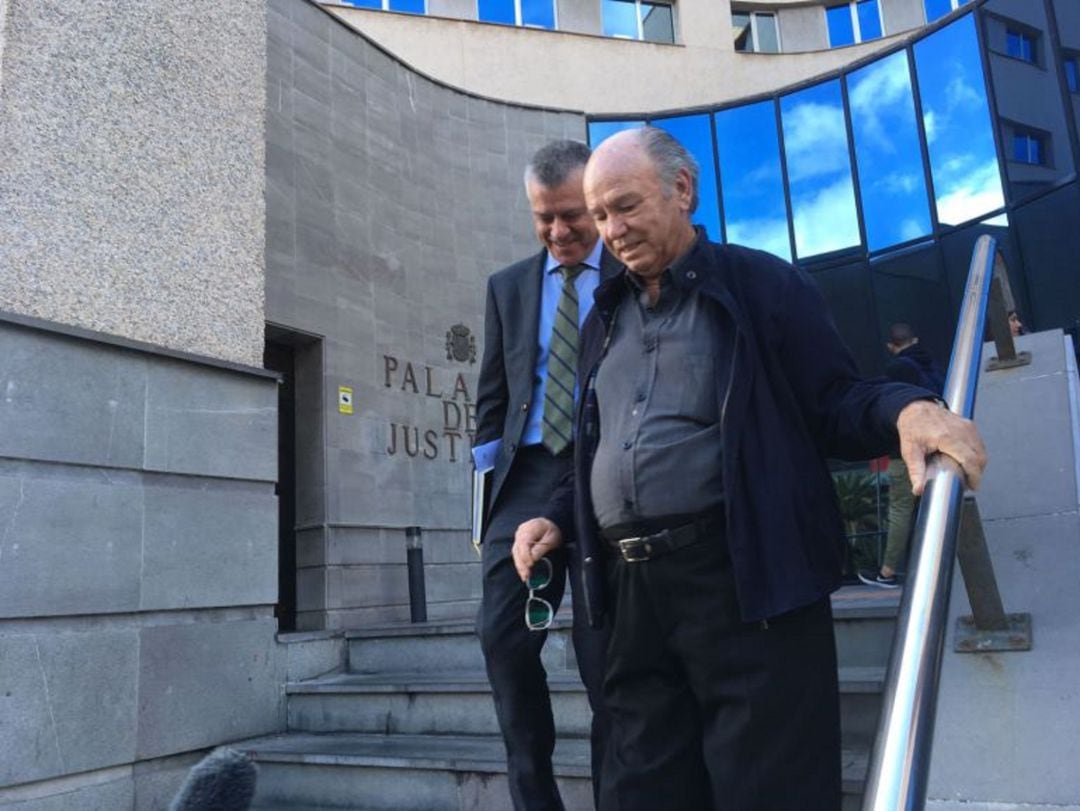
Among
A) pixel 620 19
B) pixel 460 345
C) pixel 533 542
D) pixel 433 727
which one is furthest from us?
pixel 620 19

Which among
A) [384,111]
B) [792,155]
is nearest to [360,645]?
[384,111]

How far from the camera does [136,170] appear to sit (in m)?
4.11

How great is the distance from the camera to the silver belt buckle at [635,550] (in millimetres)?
1783

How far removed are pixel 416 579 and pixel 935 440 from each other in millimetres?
6064

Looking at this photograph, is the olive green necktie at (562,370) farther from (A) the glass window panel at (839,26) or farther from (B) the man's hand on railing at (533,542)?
(A) the glass window panel at (839,26)

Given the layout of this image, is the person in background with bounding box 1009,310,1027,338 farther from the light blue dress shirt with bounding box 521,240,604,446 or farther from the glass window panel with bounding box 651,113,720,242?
the glass window panel with bounding box 651,113,720,242

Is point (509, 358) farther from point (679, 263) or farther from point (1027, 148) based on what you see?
point (1027, 148)

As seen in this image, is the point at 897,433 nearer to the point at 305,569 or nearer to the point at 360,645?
the point at 360,645

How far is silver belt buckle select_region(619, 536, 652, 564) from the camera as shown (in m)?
1.78

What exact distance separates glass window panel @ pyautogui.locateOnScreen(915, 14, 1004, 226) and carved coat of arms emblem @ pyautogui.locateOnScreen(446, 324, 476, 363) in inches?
259

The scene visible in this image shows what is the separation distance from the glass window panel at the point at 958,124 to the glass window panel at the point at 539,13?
577cm

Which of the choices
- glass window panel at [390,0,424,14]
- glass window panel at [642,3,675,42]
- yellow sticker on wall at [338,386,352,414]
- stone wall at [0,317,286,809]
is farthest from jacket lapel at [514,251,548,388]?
glass window panel at [642,3,675,42]

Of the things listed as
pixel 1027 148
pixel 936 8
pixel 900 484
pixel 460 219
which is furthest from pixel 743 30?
pixel 900 484

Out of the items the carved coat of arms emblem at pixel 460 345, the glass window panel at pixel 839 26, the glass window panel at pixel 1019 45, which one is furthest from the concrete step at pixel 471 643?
the glass window panel at pixel 839 26
